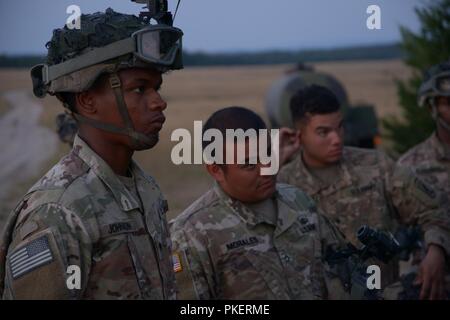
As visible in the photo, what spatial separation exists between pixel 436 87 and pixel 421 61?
5.93 meters

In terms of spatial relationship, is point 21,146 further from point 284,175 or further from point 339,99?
point 284,175

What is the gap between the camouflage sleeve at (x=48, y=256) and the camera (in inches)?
116

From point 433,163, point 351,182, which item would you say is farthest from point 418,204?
point 433,163

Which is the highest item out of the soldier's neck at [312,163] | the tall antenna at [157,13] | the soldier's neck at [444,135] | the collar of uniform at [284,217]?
the soldier's neck at [444,135]

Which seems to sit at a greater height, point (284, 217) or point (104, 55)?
point (104, 55)

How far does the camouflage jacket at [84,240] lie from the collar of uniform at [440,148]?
3640 millimetres

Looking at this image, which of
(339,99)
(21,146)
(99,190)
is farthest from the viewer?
(21,146)

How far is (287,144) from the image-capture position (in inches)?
261

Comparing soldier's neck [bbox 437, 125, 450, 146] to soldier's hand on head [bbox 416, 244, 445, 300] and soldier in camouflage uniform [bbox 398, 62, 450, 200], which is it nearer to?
soldier in camouflage uniform [bbox 398, 62, 450, 200]

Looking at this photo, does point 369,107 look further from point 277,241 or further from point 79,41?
point 79,41

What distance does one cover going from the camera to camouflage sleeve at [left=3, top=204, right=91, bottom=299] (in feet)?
9.66

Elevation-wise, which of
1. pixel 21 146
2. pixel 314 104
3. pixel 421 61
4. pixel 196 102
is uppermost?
pixel 196 102

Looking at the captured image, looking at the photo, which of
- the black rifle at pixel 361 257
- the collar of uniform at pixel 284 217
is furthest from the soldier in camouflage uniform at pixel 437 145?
the collar of uniform at pixel 284 217

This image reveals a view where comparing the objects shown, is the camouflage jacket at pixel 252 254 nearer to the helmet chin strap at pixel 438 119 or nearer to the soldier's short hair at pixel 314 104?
the soldier's short hair at pixel 314 104
